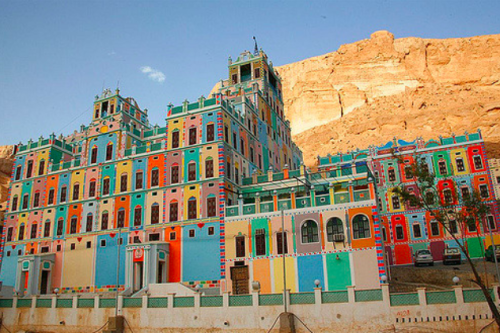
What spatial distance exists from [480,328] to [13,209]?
143ft

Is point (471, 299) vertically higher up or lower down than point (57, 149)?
lower down

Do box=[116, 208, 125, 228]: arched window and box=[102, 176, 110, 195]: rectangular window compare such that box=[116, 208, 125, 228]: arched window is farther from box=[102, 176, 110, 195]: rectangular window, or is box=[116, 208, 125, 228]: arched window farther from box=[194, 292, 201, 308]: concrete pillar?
box=[194, 292, 201, 308]: concrete pillar

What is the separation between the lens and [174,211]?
3872cm

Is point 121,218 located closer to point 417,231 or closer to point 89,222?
point 89,222

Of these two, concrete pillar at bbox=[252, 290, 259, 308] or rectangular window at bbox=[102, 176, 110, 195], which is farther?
rectangular window at bbox=[102, 176, 110, 195]

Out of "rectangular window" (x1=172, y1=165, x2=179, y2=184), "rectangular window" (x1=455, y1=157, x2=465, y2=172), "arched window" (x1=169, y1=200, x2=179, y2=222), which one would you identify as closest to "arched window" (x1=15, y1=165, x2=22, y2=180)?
"rectangular window" (x1=172, y1=165, x2=179, y2=184)

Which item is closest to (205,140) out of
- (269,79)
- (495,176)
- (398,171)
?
(269,79)

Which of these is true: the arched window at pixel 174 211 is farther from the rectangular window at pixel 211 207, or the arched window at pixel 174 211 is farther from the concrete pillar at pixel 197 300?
the concrete pillar at pixel 197 300

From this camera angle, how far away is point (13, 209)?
4791 centimetres

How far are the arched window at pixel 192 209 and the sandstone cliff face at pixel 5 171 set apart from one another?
41.5m

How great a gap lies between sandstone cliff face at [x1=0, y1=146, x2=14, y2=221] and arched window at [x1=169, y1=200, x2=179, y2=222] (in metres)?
39.7

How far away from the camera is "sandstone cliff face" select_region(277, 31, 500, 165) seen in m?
91.1

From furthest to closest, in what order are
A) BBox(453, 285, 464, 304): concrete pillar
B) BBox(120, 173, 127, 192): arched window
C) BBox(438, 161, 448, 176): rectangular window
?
BBox(438, 161, 448, 176): rectangular window → BBox(120, 173, 127, 192): arched window → BBox(453, 285, 464, 304): concrete pillar

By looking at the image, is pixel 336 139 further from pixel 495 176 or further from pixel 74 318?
pixel 74 318
